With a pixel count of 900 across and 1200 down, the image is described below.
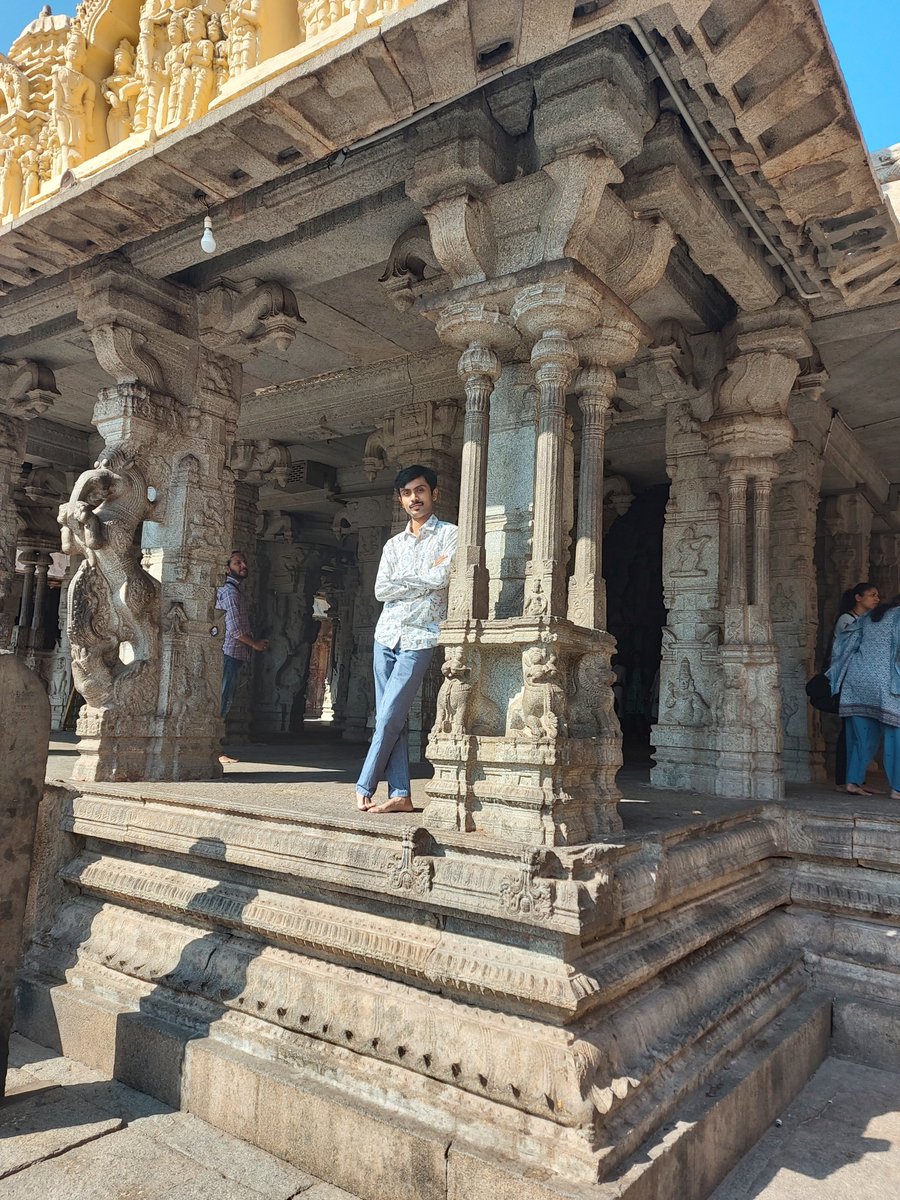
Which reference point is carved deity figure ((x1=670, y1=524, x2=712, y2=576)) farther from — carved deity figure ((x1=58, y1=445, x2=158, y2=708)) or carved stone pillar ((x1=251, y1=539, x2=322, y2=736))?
carved stone pillar ((x1=251, y1=539, x2=322, y2=736))

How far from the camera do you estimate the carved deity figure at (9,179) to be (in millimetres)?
5004

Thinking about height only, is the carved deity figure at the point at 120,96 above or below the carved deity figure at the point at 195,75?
above

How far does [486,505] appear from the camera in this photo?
385 cm

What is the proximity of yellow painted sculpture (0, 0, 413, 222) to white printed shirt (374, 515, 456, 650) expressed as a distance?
81.7 inches

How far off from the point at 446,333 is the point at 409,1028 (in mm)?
2938

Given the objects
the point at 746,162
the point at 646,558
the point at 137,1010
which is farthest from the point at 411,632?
the point at 646,558

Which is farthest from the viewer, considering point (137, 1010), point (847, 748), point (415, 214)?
point (847, 748)

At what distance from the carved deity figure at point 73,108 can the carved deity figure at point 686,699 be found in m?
A: 4.90

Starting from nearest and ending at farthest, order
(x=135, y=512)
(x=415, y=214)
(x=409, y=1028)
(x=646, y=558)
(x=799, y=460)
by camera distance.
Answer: (x=409, y=1028)
(x=415, y=214)
(x=135, y=512)
(x=799, y=460)
(x=646, y=558)

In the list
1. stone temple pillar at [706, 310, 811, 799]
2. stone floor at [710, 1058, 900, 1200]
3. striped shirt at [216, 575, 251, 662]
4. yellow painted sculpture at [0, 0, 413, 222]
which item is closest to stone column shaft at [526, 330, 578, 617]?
yellow painted sculpture at [0, 0, 413, 222]

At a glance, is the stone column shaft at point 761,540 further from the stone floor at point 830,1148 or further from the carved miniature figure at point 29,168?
the carved miniature figure at point 29,168

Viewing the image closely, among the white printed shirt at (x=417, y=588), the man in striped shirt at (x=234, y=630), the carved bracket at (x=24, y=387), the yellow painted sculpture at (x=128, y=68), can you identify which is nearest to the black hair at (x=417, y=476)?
the white printed shirt at (x=417, y=588)

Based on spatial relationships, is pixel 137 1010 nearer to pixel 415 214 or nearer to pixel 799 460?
pixel 415 214

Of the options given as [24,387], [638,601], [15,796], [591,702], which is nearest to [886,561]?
[638,601]
